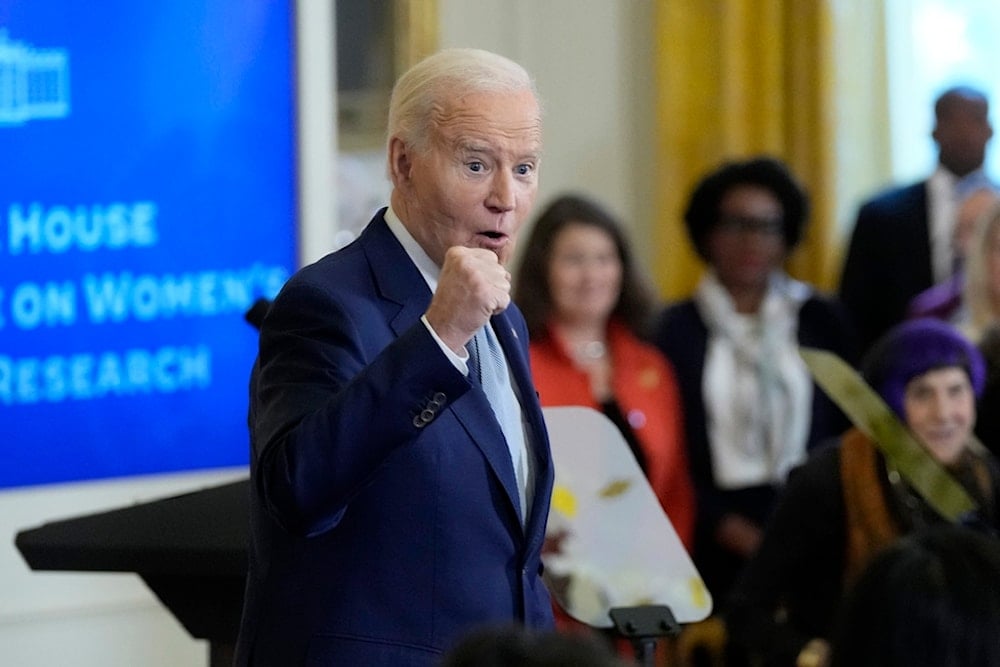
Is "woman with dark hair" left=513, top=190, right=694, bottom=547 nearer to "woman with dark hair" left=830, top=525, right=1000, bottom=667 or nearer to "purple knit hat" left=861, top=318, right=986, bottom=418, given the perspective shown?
"purple knit hat" left=861, top=318, right=986, bottom=418

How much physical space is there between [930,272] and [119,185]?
8.19ft

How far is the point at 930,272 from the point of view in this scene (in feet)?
16.6

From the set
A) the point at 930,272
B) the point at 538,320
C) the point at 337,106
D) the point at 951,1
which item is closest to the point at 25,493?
the point at 538,320

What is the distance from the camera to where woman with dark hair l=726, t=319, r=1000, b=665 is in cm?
344

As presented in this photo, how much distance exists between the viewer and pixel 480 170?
1.79m

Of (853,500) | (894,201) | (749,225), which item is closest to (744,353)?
(749,225)

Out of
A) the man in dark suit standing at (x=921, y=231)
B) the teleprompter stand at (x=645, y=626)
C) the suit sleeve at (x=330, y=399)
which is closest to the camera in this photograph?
the suit sleeve at (x=330, y=399)

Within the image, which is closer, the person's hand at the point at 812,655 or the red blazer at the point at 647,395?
the person's hand at the point at 812,655

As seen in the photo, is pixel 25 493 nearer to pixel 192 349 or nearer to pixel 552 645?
pixel 192 349

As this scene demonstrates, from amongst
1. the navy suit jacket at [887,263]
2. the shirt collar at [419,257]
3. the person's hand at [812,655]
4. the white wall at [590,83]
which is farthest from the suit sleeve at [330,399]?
the white wall at [590,83]

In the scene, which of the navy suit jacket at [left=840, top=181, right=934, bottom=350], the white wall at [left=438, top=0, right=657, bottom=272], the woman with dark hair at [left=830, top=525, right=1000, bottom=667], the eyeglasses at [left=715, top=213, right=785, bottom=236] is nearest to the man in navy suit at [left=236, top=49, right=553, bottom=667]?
the woman with dark hair at [left=830, top=525, right=1000, bottom=667]

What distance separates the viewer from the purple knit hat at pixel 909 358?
11.9 feet

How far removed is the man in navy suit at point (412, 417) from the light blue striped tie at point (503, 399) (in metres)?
0.01

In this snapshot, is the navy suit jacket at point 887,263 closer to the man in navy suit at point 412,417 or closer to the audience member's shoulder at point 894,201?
the audience member's shoulder at point 894,201
